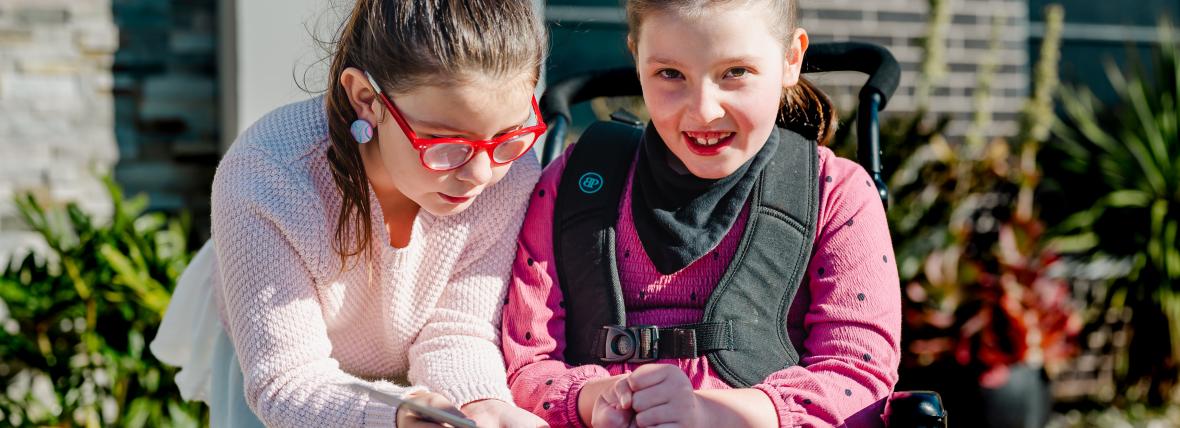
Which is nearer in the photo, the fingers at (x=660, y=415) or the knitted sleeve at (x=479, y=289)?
the fingers at (x=660, y=415)

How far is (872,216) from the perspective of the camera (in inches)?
81.2

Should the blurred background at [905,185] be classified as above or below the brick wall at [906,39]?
below

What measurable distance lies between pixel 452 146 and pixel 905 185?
3.09m

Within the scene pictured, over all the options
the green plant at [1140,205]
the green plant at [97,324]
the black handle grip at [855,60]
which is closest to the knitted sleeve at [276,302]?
the black handle grip at [855,60]

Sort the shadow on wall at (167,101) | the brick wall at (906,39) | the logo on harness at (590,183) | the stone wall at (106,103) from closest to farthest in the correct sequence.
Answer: the logo on harness at (590,183) < the stone wall at (106,103) < the shadow on wall at (167,101) < the brick wall at (906,39)

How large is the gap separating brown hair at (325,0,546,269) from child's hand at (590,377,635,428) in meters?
0.52

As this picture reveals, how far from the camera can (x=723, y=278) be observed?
6.65 ft

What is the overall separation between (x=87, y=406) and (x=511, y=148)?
240 centimetres

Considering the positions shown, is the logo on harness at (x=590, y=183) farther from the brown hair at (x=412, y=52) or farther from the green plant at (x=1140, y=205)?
the green plant at (x=1140, y=205)

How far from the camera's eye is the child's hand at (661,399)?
68.3 inches

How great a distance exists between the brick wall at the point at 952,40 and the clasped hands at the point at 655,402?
3720mm

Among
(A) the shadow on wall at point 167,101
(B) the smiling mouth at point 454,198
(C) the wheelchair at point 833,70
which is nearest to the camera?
(B) the smiling mouth at point 454,198

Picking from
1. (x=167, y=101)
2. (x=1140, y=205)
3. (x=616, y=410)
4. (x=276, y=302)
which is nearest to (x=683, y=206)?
(x=616, y=410)

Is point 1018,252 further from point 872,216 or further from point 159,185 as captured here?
point 159,185
